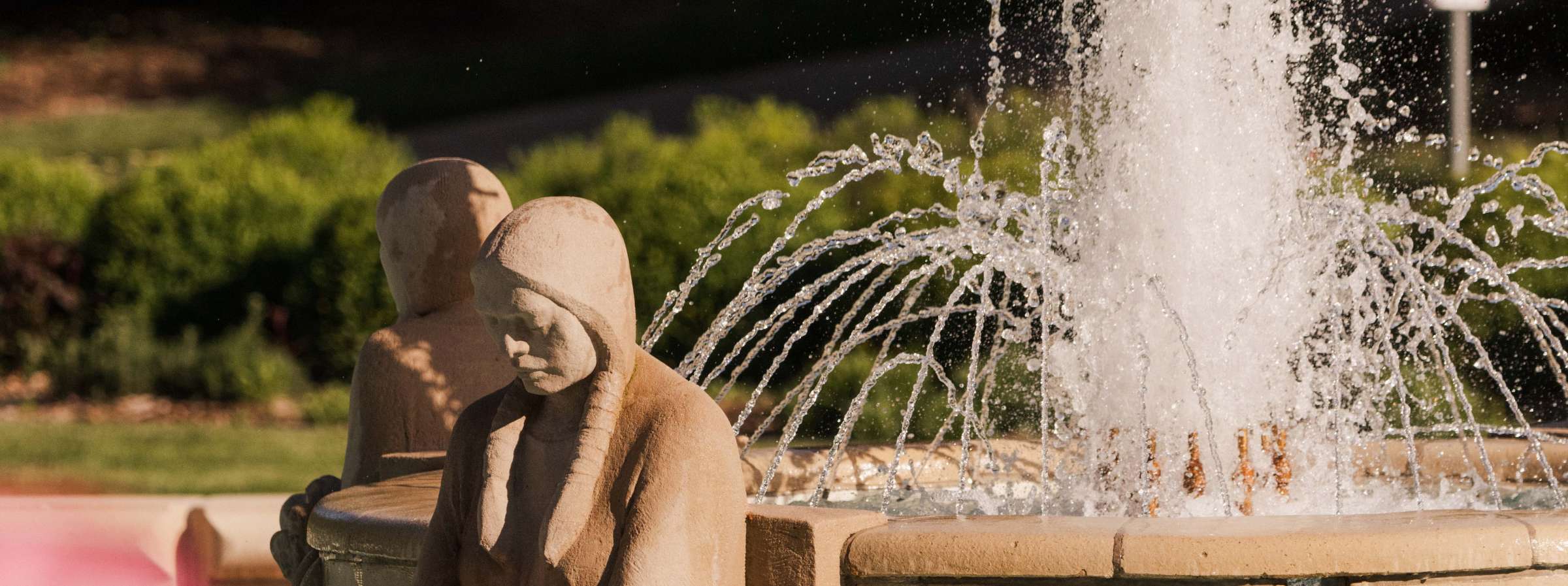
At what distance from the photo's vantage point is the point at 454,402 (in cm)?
376

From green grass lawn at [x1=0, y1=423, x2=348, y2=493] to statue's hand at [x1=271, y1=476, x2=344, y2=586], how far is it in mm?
3685

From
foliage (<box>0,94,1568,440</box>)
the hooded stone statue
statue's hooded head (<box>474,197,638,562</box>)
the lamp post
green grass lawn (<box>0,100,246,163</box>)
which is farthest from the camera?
green grass lawn (<box>0,100,246,163</box>)

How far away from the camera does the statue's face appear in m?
2.64

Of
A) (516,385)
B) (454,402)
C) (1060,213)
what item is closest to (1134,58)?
(1060,213)

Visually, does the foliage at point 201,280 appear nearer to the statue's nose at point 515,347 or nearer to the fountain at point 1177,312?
the fountain at point 1177,312

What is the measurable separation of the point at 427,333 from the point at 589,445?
1167 mm

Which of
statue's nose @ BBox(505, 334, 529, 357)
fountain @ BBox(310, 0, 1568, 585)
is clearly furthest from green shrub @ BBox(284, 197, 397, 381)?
statue's nose @ BBox(505, 334, 529, 357)

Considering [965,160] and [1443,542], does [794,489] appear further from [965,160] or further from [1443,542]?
[965,160]

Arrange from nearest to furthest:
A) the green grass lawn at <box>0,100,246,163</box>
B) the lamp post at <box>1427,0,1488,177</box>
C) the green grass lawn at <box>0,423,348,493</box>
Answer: the green grass lawn at <box>0,423,348,493</box> → the lamp post at <box>1427,0,1488,177</box> → the green grass lawn at <box>0,100,246,163</box>

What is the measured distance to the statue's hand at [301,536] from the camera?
12.4 ft

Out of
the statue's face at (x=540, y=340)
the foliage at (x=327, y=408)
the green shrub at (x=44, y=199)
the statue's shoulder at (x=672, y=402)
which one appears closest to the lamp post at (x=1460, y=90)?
the foliage at (x=327, y=408)

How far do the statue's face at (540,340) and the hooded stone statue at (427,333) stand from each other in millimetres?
1059

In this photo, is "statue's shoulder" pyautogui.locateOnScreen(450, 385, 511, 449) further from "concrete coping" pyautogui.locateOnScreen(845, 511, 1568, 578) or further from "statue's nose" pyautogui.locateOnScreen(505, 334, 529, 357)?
"concrete coping" pyautogui.locateOnScreen(845, 511, 1568, 578)

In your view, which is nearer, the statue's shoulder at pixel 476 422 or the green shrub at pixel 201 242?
the statue's shoulder at pixel 476 422
